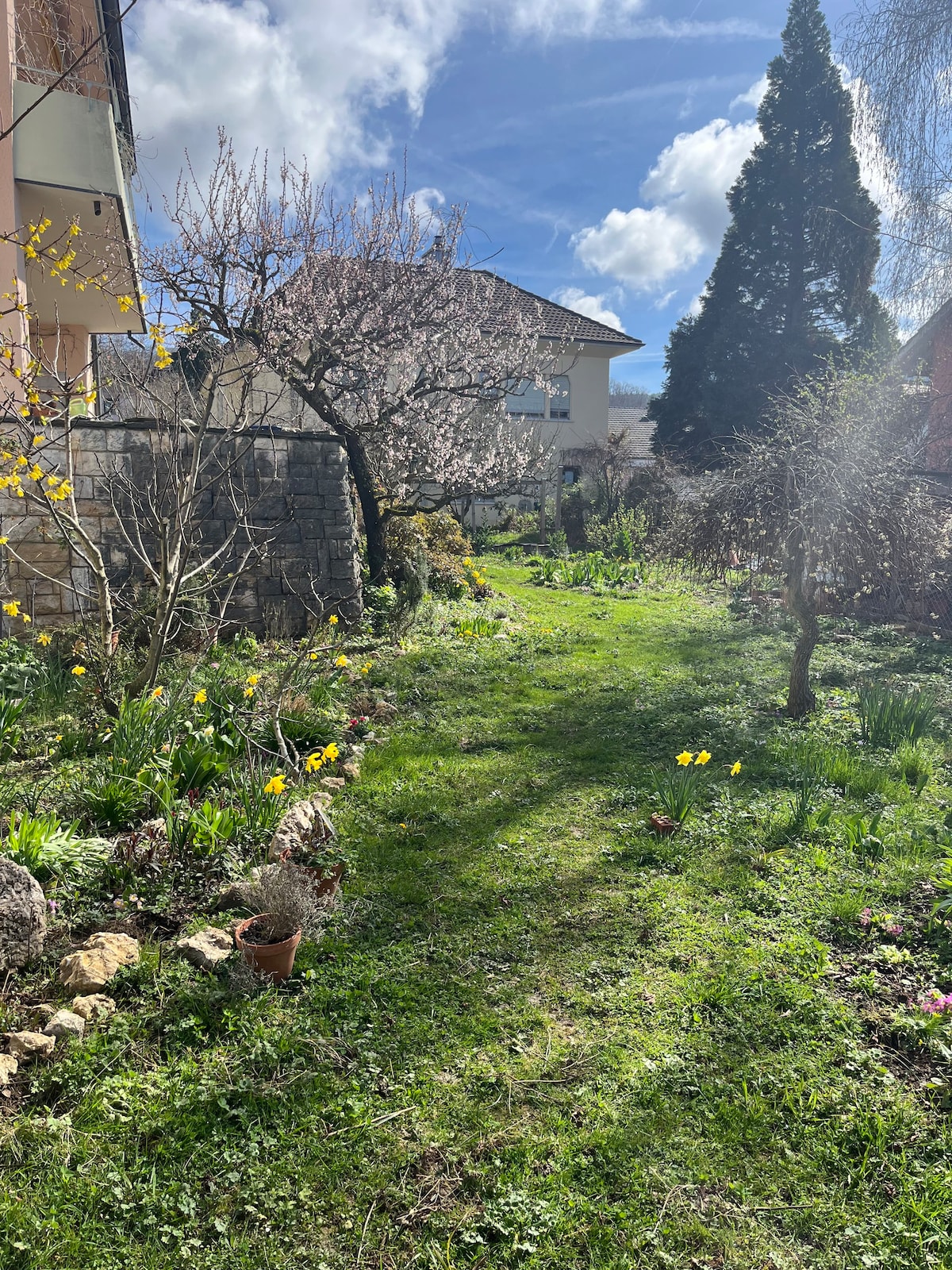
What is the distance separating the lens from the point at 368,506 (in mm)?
9445

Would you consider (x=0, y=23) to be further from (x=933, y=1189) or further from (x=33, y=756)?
(x=933, y=1189)

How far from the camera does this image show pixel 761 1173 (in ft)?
7.26

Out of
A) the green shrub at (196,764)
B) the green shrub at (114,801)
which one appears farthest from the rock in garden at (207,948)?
the green shrub at (196,764)

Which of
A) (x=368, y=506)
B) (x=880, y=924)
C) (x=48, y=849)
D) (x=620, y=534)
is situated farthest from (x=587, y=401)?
A: (x=48, y=849)

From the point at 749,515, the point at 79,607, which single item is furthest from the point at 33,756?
the point at 749,515

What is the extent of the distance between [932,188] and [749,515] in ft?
16.0

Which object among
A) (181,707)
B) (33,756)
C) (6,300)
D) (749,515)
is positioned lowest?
(33,756)

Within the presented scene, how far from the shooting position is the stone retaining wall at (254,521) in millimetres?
6703

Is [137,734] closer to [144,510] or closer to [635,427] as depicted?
[144,510]

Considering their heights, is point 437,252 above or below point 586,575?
above

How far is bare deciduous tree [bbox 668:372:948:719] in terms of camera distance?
559 cm

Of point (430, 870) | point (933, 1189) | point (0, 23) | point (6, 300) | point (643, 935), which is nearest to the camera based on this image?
point (933, 1189)

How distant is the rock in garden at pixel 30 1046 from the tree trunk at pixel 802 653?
215 inches

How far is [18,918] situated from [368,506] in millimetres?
7168
